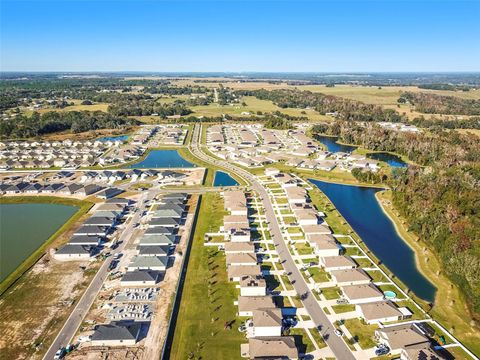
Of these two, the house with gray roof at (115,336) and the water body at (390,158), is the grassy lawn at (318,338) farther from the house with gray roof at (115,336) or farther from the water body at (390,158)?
the water body at (390,158)

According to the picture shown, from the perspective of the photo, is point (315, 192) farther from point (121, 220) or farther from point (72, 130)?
point (72, 130)

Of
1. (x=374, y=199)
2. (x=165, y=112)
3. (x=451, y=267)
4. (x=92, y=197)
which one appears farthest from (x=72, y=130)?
(x=451, y=267)

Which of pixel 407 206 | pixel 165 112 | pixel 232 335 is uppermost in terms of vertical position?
pixel 165 112

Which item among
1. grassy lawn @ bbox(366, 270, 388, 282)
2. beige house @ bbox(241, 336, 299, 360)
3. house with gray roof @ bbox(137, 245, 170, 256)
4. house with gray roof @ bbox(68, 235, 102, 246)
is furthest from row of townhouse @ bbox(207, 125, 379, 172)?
beige house @ bbox(241, 336, 299, 360)

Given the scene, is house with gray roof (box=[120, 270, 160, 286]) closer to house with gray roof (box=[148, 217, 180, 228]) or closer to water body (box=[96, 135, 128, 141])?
house with gray roof (box=[148, 217, 180, 228])

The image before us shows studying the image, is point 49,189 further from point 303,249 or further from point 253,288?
point 303,249

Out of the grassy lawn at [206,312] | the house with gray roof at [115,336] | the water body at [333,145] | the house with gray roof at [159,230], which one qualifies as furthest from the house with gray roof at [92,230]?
the water body at [333,145]
